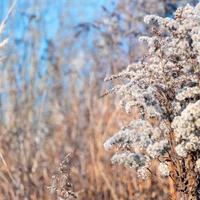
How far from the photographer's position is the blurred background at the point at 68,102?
3824 millimetres

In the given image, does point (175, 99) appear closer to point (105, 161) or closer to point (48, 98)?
point (105, 161)

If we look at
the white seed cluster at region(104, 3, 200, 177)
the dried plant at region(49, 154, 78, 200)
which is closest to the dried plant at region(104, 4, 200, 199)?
the white seed cluster at region(104, 3, 200, 177)

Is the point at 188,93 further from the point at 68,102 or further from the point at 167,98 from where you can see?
the point at 68,102

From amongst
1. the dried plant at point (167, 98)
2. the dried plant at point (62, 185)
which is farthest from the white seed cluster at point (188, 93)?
the dried plant at point (62, 185)

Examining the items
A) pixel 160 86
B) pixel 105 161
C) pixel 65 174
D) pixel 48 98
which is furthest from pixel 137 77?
pixel 48 98

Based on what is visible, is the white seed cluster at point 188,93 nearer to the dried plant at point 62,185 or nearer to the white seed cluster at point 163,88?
the white seed cluster at point 163,88

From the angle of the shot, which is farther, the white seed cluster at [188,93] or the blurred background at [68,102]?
Answer: the blurred background at [68,102]

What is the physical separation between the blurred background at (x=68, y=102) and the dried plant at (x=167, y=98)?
125 cm

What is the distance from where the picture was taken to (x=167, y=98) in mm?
2061

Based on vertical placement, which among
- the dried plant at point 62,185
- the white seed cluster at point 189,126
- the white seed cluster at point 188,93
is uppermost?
the white seed cluster at point 188,93

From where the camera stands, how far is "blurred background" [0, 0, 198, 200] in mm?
→ 3824

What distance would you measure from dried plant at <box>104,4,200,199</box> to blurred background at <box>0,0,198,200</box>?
1248 millimetres

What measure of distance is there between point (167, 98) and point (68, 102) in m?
3.38

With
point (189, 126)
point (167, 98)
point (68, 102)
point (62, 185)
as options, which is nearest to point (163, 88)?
point (167, 98)
